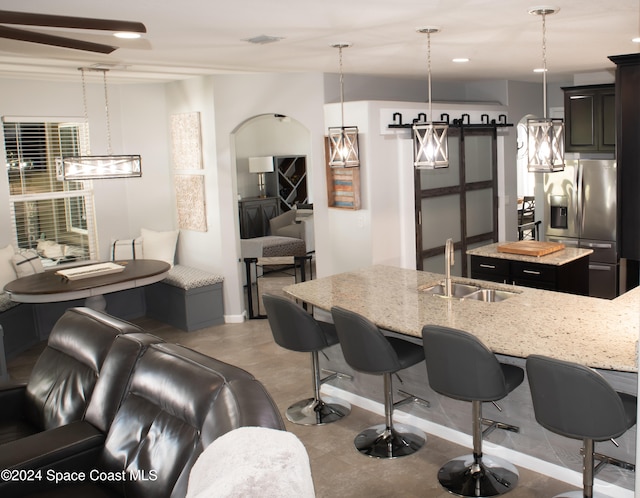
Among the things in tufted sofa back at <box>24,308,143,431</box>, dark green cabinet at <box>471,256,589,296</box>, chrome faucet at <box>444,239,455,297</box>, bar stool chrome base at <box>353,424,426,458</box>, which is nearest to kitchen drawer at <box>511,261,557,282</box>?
dark green cabinet at <box>471,256,589,296</box>

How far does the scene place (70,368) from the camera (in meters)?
3.11

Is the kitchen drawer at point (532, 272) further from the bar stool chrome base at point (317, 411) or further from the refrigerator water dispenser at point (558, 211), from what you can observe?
the refrigerator water dispenser at point (558, 211)

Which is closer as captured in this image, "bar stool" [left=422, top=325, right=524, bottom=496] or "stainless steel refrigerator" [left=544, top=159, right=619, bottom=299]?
"bar stool" [left=422, top=325, right=524, bottom=496]

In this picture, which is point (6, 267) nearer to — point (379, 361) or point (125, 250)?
point (125, 250)

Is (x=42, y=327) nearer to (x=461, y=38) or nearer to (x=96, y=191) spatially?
(x=96, y=191)

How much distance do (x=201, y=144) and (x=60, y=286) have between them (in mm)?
2165

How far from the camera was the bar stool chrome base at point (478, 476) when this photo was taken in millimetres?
3529

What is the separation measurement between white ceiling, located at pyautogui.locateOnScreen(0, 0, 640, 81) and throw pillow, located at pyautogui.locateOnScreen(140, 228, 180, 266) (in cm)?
182

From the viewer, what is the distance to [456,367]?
3279mm

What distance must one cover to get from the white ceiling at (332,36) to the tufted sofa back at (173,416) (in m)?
1.73

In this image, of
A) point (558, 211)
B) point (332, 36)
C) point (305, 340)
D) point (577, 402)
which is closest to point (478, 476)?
point (577, 402)

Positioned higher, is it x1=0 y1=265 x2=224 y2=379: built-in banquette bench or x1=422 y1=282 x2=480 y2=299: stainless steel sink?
x1=422 y1=282 x2=480 y2=299: stainless steel sink

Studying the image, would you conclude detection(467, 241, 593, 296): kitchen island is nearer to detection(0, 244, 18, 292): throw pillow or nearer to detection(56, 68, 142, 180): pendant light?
detection(56, 68, 142, 180): pendant light

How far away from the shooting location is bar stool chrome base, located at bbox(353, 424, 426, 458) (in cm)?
401
